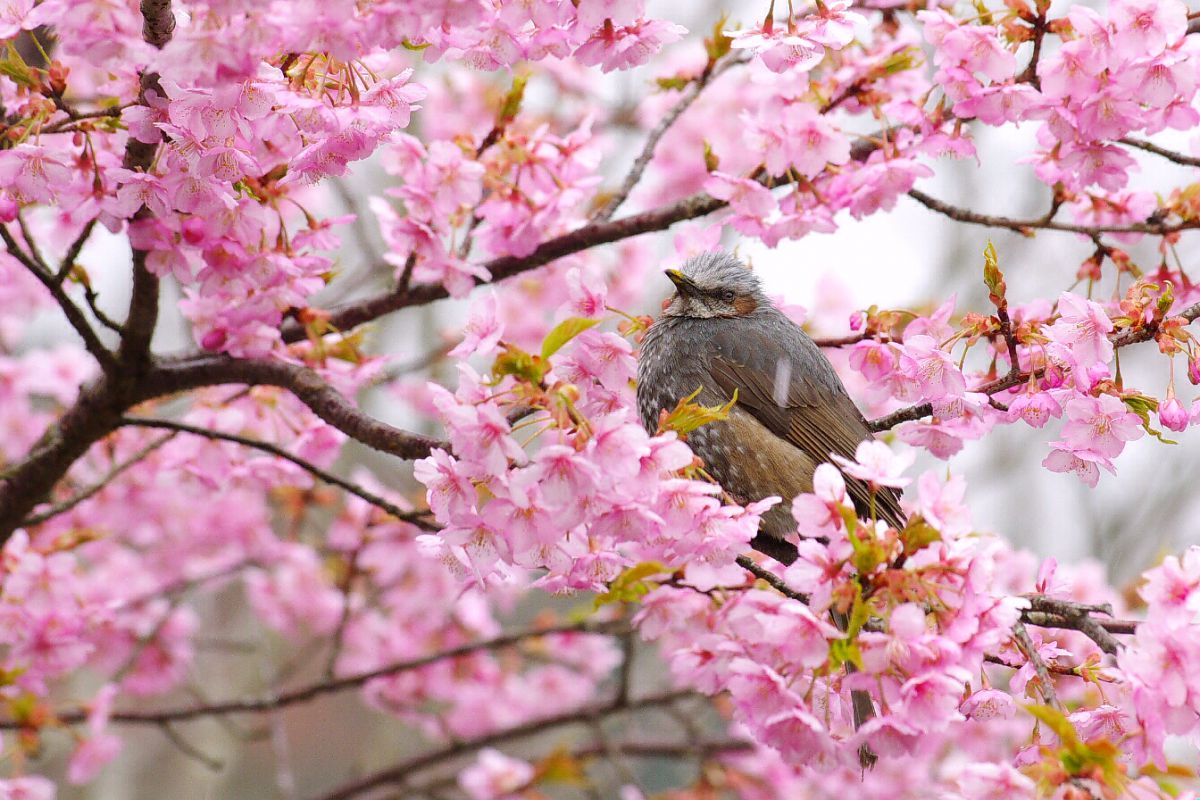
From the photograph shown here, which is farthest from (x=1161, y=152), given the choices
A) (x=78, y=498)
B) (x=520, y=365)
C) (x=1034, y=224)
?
(x=78, y=498)

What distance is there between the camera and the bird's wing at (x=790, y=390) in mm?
2871

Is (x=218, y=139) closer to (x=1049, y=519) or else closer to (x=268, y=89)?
(x=268, y=89)

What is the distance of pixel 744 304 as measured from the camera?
3.25 m

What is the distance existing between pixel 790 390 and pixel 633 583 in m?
1.24

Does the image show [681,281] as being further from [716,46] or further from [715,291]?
[716,46]

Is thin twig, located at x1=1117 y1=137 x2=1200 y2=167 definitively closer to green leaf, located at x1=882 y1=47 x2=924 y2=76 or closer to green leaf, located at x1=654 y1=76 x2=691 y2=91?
green leaf, located at x1=882 y1=47 x2=924 y2=76

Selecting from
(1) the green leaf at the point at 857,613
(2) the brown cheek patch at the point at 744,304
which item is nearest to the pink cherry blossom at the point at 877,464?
(1) the green leaf at the point at 857,613

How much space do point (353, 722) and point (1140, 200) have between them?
9730mm

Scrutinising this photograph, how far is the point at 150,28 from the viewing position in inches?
67.1

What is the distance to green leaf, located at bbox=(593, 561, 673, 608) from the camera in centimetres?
173

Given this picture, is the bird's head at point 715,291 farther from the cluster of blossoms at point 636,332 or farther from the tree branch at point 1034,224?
the tree branch at point 1034,224

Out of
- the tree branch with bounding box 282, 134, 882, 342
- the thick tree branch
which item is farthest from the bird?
the thick tree branch

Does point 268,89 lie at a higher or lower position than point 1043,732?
higher

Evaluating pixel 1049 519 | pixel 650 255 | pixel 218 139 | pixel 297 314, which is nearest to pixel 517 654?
pixel 650 255
